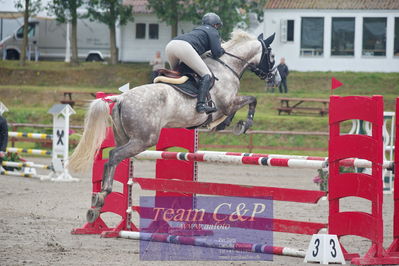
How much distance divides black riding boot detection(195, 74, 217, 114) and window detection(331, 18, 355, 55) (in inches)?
1047

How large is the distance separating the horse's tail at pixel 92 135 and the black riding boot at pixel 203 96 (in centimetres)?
88

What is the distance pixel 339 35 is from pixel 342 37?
152 mm

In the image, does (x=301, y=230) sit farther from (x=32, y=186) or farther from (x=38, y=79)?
(x=38, y=79)

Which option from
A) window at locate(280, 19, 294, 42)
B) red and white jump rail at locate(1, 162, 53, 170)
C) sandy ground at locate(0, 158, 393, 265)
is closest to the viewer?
sandy ground at locate(0, 158, 393, 265)

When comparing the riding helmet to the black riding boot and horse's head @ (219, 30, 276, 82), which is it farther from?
the black riding boot

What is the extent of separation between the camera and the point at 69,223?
9.53m

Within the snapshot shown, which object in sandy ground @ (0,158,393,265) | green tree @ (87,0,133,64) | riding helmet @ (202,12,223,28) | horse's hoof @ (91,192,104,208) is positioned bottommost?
sandy ground @ (0,158,393,265)

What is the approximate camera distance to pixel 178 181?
819cm

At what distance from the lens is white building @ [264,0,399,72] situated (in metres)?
33.1

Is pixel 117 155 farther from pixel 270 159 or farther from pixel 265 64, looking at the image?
pixel 265 64

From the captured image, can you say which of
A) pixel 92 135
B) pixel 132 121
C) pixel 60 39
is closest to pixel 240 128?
pixel 132 121

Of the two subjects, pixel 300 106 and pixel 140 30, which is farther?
pixel 140 30

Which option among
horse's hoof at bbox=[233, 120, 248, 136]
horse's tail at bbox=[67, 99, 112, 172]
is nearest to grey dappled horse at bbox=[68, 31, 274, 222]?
horse's tail at bbox=[67, 99, 112, 172]

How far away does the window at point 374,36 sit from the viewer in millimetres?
33219
